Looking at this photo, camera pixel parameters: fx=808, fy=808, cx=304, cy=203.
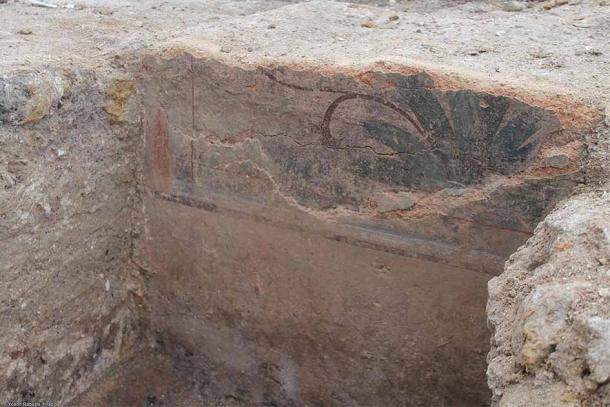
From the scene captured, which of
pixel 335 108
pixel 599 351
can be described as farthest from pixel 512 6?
pixel 599 351

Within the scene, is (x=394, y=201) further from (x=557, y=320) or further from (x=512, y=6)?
(x=512, y=6)

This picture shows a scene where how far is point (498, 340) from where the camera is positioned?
1730 millimetres

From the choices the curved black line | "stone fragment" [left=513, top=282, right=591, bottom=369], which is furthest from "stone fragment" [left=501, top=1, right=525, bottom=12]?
"stone fragment" [left=513, top=282, right=591, bottom=369]

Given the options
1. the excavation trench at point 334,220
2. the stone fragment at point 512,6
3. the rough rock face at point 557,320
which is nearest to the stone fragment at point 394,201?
the excavation trench at point 334,220

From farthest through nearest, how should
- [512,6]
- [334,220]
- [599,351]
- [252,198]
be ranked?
[512,6], [252,198], [334,220], [599,351]

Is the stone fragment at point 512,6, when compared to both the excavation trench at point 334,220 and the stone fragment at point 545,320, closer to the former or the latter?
the excavation trench at point 334,220

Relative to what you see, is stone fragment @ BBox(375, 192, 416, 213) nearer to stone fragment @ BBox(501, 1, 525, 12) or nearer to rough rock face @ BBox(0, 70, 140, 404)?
rough rock face @ BBox(0, 70, 140, 404)

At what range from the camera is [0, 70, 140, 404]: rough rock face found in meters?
2.53

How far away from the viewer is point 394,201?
8.45ft

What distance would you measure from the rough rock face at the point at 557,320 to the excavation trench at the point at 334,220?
0.54 m

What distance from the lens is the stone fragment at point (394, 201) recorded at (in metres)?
2.55

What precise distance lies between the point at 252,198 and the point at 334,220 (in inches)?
12.7

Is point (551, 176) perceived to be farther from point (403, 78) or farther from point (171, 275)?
point (171, 275)

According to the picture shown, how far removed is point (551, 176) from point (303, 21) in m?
1.18
